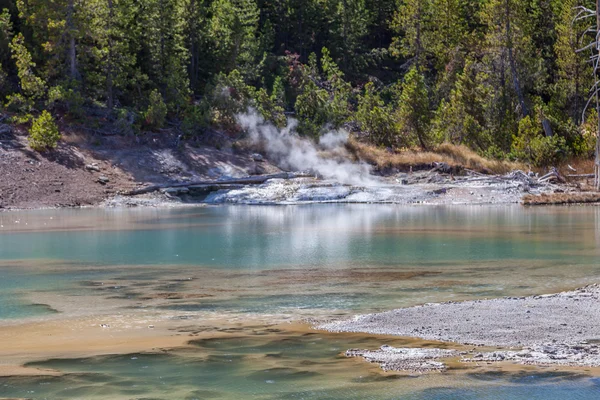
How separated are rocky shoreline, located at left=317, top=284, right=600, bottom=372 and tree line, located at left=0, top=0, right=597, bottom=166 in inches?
1480

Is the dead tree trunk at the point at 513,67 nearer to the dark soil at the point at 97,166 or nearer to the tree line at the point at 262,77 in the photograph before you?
the tree line at the point at 262,77

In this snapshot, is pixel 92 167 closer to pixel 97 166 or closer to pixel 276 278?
pixel 97 166

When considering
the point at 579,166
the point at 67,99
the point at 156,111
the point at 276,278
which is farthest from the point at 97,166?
the point at 276,278

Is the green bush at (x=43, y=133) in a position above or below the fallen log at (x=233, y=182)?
above

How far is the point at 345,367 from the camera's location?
461 inches

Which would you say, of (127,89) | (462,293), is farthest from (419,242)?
(127,89)

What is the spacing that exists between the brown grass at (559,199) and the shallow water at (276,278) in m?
2.60

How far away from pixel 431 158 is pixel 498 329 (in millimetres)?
38590

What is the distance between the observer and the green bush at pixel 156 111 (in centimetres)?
5172

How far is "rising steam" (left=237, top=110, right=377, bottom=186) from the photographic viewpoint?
163ft

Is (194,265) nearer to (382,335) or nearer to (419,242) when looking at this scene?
(419,242)

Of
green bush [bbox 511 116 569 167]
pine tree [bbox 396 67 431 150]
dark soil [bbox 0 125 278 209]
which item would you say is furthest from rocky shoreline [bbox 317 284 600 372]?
pine tree [bbox 396 67 431 150]

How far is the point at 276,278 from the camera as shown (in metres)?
20.7

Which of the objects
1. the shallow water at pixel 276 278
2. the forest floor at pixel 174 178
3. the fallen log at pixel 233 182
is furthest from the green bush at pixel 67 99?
the shallow water at pixel 276 278
